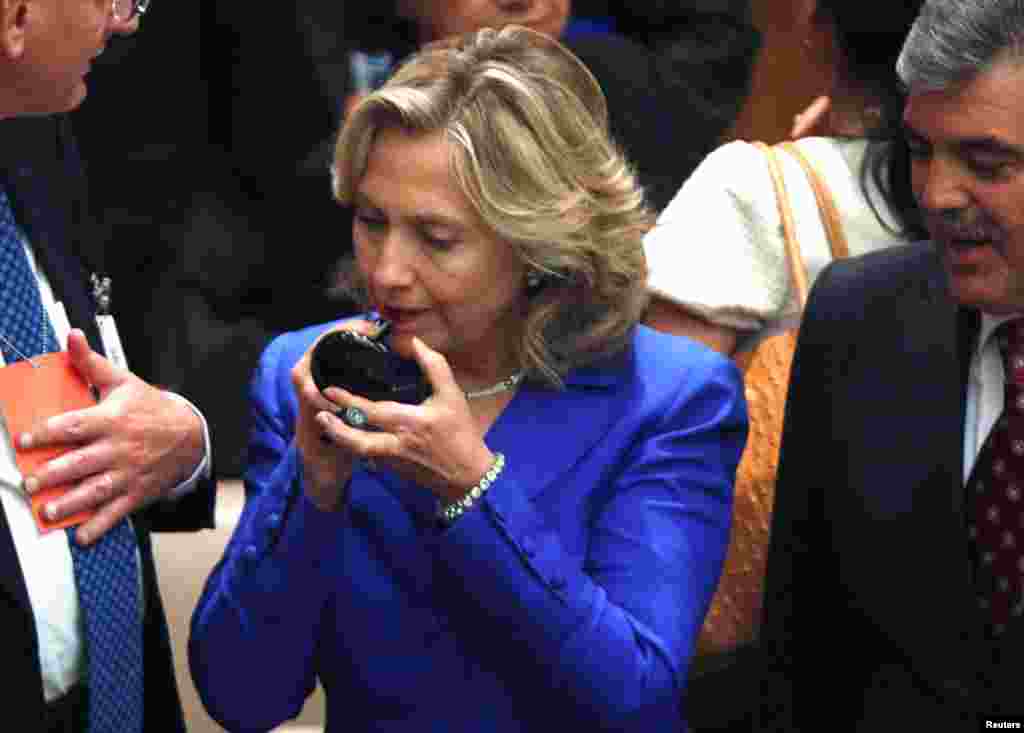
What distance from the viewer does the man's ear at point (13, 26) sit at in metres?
2.51

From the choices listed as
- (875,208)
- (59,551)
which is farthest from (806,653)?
(59,551)

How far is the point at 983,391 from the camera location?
276 cm

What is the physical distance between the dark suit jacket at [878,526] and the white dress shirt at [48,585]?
1077 millimetres

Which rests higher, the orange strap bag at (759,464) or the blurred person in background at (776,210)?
the blurred person in background at (776,210)

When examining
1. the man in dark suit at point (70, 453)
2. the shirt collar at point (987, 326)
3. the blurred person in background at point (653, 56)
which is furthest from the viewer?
the blurred person in background at point (653, 56)

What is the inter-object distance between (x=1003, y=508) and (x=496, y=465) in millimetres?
736

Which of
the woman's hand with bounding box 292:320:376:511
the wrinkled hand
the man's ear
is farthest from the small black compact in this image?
the man's ear

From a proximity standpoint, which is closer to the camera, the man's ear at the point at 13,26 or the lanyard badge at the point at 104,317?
the man's ear at the point at 13,26

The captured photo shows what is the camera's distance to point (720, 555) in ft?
9.37

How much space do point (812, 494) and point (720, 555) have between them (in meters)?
0.17

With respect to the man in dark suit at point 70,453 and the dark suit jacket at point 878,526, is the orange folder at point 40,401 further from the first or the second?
the dark suit jacket at point 878,526

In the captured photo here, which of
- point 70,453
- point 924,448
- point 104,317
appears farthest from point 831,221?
point 70,453

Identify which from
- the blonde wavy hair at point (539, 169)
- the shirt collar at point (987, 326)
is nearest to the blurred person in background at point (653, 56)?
the blonde wavy hair at point (539, 169)

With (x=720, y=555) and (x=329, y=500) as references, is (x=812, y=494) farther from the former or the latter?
(x=329, y=500)
